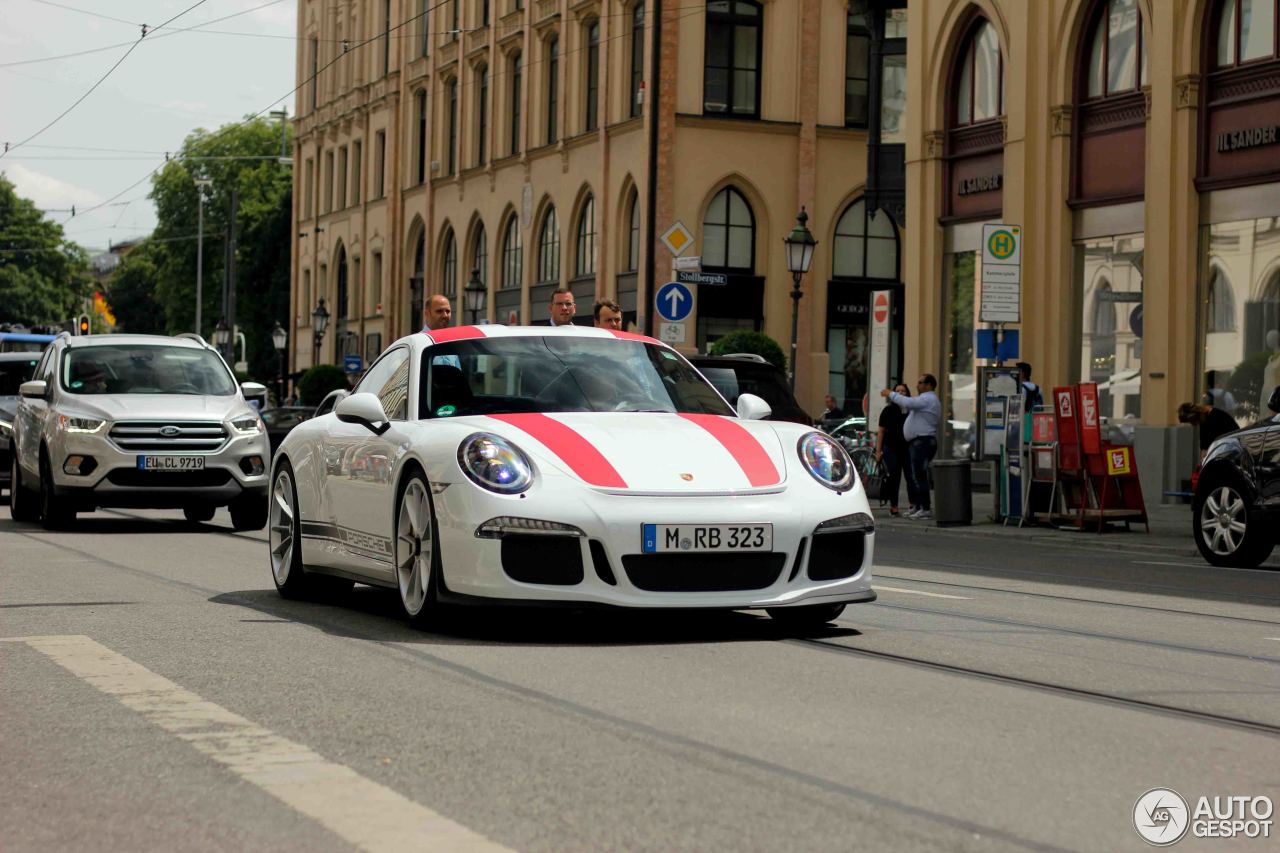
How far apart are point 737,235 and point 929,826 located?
45.5 metres

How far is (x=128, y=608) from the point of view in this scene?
10398mm

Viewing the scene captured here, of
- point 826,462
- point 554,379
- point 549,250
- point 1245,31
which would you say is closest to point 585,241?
point 549,250

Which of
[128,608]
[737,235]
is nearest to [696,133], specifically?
[737,235]

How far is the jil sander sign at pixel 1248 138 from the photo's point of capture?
2614cm

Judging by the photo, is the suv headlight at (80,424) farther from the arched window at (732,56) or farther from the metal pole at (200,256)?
the metal pole at (200,256)

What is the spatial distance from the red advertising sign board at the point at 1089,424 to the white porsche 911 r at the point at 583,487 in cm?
1210

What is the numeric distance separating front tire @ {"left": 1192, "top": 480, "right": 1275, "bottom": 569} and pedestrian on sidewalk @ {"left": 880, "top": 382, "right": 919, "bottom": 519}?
30.9 ft

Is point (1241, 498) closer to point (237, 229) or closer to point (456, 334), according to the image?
point (456, 334)

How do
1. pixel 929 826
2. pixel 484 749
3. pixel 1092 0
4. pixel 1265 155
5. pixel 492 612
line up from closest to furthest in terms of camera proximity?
pixel 929 826, pixel 484 749, pixel 492 612, pixel 1265 155, pixel 1092 0

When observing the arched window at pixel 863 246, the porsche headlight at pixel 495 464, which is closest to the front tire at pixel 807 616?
the porsche headlight at pixel 495 464

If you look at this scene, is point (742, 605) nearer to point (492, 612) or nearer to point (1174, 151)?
point (492, 612)

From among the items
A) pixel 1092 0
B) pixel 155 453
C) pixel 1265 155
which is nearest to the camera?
pixel 155 453

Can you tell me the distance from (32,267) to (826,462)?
415 feet

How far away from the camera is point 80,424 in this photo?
18.6m
